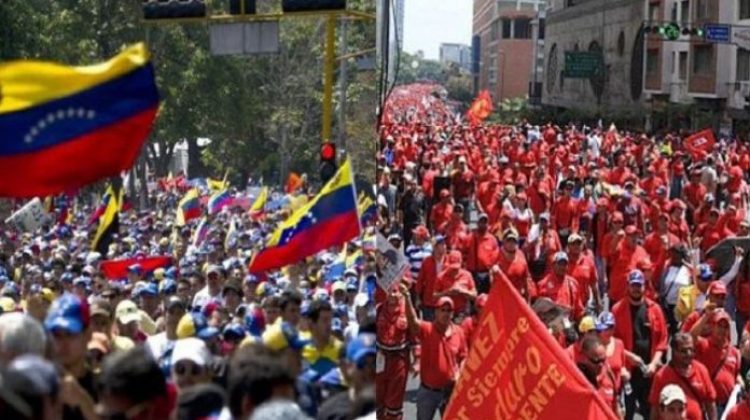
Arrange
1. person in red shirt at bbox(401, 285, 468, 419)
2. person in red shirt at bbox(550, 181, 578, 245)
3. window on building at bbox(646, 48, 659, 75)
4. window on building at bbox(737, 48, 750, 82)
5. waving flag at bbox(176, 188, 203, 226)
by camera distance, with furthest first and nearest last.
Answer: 1. window on building at bbox(737, 48, 750, 82)
2. person in red shirt at bbox(550, 181, 578, 245)
3. person in red shirt at bbox(401, 285, 468, 419)
4. window on building at bbox(646, 48, 659, 75)
5. waving flag at bbox(176, 188, 203, 226)

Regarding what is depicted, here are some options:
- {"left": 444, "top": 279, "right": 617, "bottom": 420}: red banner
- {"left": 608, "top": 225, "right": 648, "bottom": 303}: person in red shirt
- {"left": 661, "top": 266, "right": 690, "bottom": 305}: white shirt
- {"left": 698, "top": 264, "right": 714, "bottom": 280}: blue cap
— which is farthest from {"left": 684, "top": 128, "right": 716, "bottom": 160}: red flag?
{"left": 444, "top": 279, "right": 617, "bottom": 420}: red banner

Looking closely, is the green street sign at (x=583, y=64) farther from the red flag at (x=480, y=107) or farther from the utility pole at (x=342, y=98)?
the utility pole at (x=342, y=98)

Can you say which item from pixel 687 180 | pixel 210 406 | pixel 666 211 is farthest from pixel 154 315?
pixel 687 180

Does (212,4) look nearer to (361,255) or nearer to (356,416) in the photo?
(361,255)

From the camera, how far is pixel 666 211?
13305mm

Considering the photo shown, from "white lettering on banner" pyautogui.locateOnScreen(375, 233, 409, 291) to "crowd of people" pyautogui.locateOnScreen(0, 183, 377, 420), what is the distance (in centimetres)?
4

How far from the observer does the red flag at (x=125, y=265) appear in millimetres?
2641

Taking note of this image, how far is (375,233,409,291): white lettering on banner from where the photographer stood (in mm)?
2908

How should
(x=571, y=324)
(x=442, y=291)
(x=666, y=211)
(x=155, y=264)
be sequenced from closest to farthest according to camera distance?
(x=155, y=264) → (x=442, y=291) → (x=571, y=324) → (x=666, y=211)

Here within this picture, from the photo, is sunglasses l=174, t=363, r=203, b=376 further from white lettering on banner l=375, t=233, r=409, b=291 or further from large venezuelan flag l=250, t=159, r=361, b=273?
white lettering on banner l=375, t=233, r=409, b=291

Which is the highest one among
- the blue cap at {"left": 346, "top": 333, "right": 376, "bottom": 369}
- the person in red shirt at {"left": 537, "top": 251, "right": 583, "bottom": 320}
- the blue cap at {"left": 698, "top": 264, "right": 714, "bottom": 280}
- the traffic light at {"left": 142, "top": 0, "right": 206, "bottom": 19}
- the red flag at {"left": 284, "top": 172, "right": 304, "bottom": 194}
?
the traffic light at {"left": 142, "top": 0, "right": 206, "bottom": 19}

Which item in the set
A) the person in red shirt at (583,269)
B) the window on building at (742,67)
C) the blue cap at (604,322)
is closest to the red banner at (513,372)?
the blue cap at (604,322)

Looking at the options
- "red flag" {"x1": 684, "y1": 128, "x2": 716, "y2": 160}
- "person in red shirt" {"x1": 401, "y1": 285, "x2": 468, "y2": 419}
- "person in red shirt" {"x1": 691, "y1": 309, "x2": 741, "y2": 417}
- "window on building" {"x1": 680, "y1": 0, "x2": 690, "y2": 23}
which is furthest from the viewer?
"red flag" {"x1": 684, "y1": 128, "x2": 716, "y2": 160}

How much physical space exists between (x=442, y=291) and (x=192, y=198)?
278 cm
